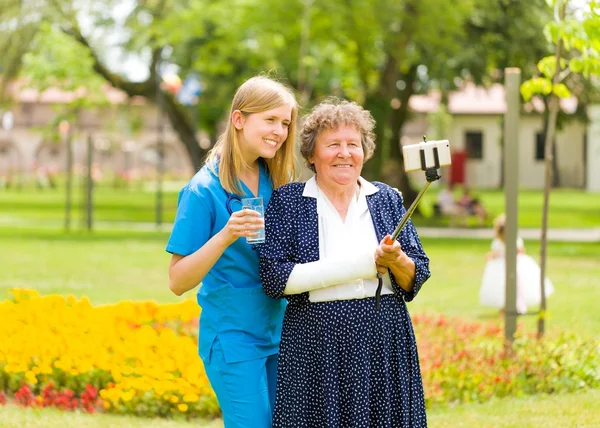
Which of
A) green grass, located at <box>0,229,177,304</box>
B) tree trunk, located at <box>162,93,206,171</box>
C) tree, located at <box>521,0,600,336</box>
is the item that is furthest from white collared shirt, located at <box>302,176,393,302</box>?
tree trunk, located at <box>162,93,206,171</box>

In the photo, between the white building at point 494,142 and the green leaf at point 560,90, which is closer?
the green leaf at point 560,90

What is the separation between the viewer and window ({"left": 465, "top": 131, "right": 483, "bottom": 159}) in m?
66.4

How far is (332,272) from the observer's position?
3656 mm

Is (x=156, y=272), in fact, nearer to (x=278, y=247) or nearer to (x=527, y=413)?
(x=527, y=413)

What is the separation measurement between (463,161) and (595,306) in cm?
2674

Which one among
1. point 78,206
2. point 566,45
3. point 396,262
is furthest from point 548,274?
point 78,206

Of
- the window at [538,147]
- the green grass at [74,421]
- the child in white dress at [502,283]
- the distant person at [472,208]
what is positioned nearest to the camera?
the green grass at [74,421]

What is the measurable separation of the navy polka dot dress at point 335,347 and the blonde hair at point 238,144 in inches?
8.7

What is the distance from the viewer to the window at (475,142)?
66438mm

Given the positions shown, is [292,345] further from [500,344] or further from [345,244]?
[500,344]

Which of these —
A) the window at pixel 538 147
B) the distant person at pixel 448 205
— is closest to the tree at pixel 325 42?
the distant person at pixel 448 205

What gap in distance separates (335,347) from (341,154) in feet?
2.23

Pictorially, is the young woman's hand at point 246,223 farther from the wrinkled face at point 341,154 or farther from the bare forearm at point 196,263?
the wrinkled face at point 341,154

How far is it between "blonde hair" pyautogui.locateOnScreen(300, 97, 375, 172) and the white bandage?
45 cm
